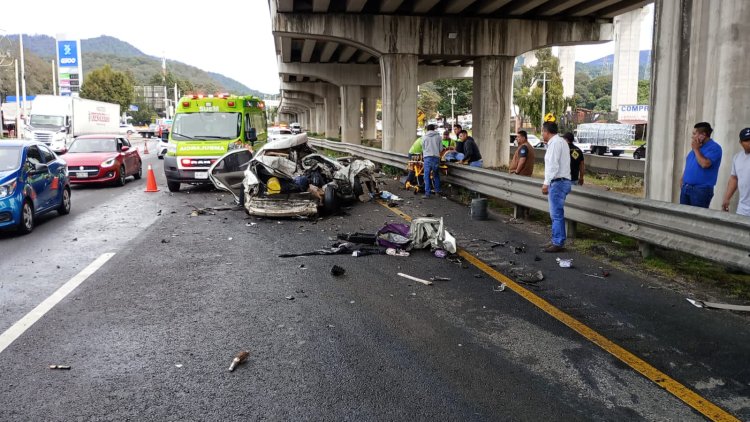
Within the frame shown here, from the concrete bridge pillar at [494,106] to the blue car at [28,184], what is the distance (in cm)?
1734

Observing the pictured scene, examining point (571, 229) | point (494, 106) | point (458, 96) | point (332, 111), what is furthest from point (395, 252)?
point (458, 96)

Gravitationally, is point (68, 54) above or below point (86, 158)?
above

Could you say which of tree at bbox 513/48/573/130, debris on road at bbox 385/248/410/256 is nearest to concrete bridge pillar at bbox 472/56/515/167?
debris on road at bbox 385/248/410/256

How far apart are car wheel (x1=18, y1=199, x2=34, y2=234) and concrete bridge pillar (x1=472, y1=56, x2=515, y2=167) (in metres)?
18.8

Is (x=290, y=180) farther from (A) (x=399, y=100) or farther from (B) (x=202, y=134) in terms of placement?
(A) (x=399, y=100)

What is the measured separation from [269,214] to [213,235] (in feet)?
5.55

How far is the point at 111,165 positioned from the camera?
17.9 meters

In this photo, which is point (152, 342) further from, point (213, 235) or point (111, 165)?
point (111, 165)

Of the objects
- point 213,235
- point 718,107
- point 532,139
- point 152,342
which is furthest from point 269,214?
point 532,139

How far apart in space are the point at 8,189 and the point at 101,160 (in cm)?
830

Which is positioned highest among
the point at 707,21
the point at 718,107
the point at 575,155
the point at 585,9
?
the point at 585,9

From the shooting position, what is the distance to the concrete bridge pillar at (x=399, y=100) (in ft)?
81.1

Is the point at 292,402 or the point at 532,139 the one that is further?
the point at 532,139

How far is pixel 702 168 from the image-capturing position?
770cm
